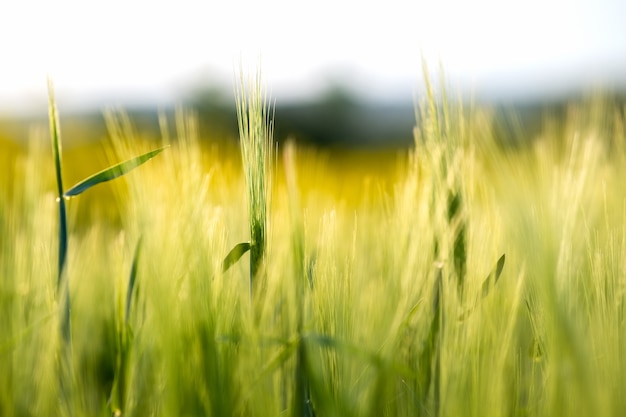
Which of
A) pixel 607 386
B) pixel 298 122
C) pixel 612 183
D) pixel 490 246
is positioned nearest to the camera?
pixel 607 386

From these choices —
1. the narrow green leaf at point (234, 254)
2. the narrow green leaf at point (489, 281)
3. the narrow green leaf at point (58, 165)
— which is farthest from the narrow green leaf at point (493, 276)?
the narrow green leaf at point (58, 165)

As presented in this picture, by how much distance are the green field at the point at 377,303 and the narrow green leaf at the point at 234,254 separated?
0.01 meters

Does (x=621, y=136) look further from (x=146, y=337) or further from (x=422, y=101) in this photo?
(x=146, y=337)

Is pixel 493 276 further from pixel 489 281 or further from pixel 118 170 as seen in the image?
pixel 118 170

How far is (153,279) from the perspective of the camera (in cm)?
42

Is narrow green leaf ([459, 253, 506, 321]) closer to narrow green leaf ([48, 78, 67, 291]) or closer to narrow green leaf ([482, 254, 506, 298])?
narrow green leaf ([482, 254, 506, 298])

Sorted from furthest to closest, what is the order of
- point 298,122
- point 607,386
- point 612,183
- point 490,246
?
point 298,122 → point 612,183 → point 490,246 → point 607,386

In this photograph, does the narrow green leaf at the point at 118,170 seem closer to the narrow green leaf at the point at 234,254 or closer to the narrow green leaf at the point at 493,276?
the narrow green leaf at the point at 234,254

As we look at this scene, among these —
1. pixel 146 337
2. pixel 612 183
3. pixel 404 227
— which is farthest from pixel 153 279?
pixel 612 183

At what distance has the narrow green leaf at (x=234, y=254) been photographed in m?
0.47

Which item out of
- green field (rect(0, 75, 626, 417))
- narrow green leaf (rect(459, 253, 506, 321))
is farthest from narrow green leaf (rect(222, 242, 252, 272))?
narrow green leaf (rect(459, 253, 506, 321))

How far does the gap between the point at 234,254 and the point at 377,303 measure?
0.10 m

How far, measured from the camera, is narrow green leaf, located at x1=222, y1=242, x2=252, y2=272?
0.47 metres

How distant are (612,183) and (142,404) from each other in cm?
42
